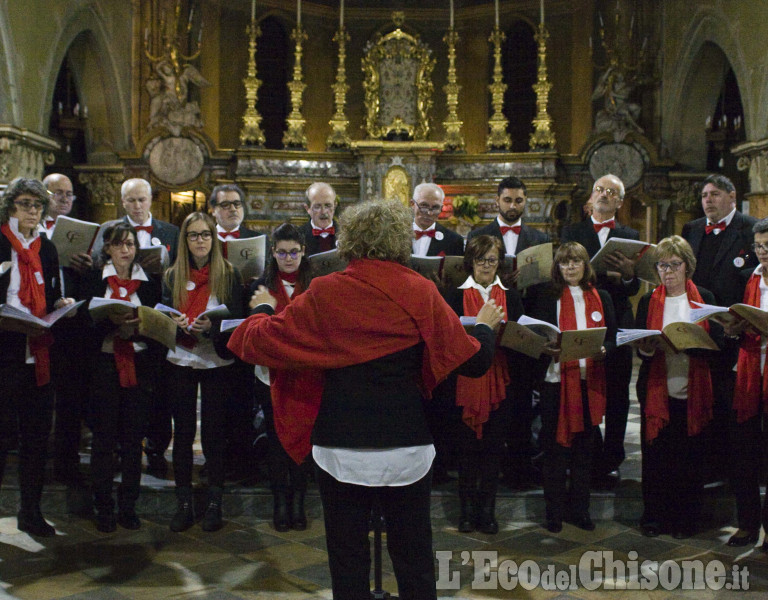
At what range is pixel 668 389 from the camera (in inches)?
159

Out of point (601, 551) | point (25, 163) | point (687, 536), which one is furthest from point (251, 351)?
point (25, 163)

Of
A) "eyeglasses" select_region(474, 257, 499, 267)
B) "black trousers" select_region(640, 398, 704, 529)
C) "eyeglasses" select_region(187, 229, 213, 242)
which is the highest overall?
"eyeglasses" select_region(187, 229, 213, 242)

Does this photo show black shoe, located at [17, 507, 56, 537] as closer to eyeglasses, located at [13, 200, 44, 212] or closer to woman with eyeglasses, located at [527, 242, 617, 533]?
eyeglasses, located at [13, 200, 44, 212]

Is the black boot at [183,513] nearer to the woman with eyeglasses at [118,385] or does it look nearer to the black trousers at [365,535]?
the woman with eyeglasses at [118,385]

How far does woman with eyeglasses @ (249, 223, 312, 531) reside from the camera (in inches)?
152

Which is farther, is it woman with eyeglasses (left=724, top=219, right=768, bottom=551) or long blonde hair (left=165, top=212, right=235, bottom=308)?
long blonde hair (left=165, top=212, right=235, bottom=308)

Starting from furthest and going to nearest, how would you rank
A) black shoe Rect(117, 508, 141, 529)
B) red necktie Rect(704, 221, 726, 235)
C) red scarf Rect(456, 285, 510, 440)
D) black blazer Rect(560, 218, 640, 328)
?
red necktie Rect(704, 221, 726, 235), black blazer Rect(560, 218, 640, 328), black shoe Rect(117, 508, 141, 529), red scarf Rect(456, 285, 510, 440)

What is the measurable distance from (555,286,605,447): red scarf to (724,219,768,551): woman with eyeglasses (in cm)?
58

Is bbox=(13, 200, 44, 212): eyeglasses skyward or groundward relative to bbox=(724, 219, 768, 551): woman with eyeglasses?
skyward

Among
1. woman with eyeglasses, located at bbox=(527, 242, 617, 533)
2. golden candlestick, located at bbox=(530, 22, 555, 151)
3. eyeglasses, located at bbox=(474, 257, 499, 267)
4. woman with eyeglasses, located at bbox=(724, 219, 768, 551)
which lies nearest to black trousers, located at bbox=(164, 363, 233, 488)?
eyeglasses, located at bbox=(474, 257, 499, 267)

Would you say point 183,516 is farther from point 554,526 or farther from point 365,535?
point 365,535

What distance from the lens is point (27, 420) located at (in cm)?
396

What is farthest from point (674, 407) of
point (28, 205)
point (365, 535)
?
point (28, 205)

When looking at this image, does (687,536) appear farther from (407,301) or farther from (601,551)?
(407,301)
